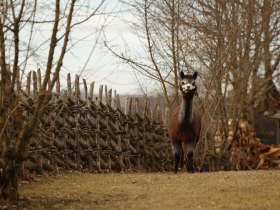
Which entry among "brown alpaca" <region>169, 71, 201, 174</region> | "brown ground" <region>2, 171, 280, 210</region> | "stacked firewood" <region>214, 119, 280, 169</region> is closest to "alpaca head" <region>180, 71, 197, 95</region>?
"brown alpaca" <region>169, 71, 201, 174</region>

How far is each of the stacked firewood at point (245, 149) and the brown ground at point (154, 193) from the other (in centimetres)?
849

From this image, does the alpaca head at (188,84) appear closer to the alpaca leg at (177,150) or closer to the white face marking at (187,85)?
the white face marking at (187,85)

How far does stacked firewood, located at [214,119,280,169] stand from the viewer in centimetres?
2016

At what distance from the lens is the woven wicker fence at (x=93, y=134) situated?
42.1ft

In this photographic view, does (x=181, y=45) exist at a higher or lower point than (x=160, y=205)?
higher

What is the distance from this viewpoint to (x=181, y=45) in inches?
727

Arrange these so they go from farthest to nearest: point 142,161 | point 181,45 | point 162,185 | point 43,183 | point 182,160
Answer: point 181,45 < point 142,161 < point 182,160 < point 43,183 < point 162,185

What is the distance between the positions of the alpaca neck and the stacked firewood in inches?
249

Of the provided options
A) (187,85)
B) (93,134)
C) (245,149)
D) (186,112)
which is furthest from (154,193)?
(245,149)

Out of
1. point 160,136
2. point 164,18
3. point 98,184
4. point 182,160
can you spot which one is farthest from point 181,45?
point 98,184

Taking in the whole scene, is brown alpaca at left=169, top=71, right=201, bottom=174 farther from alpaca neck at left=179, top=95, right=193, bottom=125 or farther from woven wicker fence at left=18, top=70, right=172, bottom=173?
woven wicker fence at left=18, top=70, right=172, bottom=173

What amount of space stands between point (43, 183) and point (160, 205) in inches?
145

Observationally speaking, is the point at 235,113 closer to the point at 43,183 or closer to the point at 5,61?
the point at 43,183

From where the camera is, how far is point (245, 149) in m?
21.4
